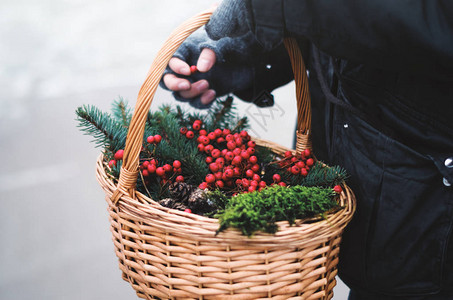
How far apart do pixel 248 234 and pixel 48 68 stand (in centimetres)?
277

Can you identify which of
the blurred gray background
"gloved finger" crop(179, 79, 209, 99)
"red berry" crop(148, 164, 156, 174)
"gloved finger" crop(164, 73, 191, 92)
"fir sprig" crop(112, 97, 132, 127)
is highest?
"gloved finger" crop(164, 73, 191, 92)

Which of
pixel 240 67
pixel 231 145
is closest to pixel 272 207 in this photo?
pixel 231 145

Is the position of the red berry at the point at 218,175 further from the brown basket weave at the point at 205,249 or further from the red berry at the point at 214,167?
the brown basket weave at the point at 205,249

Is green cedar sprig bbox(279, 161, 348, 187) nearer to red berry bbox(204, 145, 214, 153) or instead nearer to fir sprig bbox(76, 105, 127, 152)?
red berry bbox(204, 145, 214, 153)

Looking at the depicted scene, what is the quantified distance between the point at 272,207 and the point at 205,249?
0.39ft

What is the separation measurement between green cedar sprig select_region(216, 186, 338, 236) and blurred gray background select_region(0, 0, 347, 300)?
0.36 meters

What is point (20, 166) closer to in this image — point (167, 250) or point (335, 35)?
point (167, 250)

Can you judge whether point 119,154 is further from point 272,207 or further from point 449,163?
point 449,163

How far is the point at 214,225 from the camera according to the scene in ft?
1.91

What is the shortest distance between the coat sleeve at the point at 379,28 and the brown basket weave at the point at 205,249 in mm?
185

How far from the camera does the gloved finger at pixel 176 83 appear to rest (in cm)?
84

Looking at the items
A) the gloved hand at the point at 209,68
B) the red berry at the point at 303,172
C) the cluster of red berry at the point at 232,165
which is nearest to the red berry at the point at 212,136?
the cluster of red berry at the point at 232,165

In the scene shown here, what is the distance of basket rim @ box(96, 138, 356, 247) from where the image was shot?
573mm

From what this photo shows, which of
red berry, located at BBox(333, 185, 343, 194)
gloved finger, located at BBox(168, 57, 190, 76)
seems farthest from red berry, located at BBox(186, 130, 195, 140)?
red berry, located at BBox(333, 185, 343, 194)
